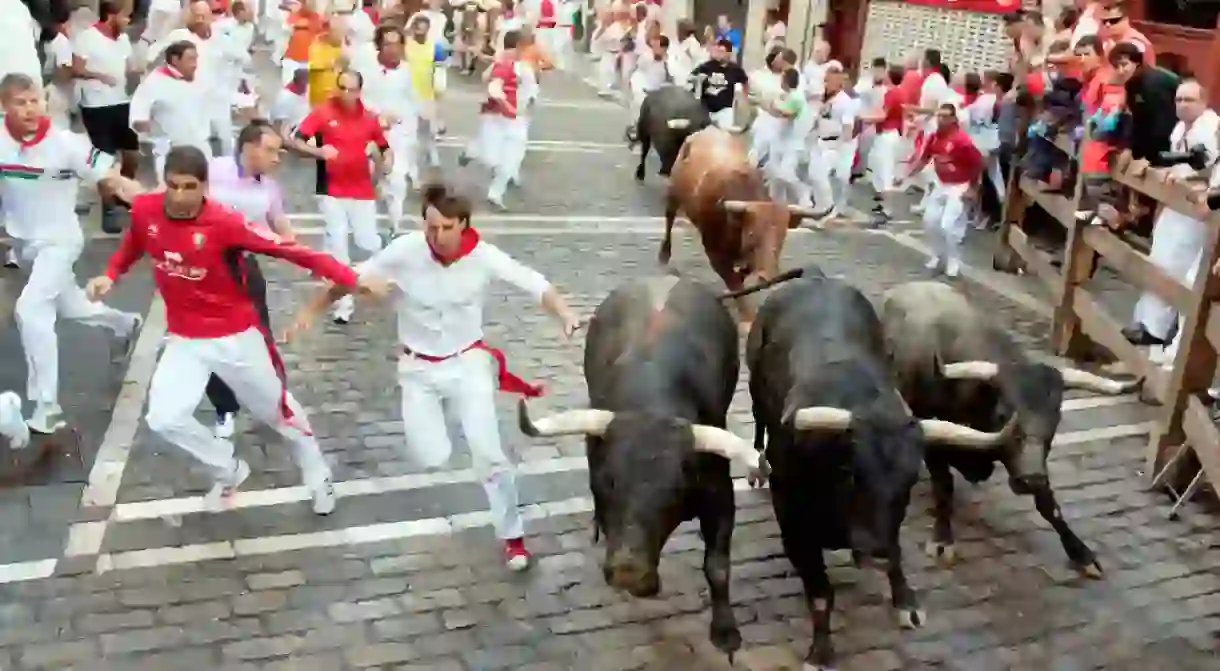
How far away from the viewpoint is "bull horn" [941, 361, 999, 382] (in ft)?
19.6

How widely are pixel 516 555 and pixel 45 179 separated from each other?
146 inches

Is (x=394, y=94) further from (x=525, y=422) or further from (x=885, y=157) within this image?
(x=525, y=422)

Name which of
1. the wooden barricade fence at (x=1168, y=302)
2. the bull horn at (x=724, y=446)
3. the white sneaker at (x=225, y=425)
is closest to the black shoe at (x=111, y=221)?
the white sneaker at (x=225, y=425)

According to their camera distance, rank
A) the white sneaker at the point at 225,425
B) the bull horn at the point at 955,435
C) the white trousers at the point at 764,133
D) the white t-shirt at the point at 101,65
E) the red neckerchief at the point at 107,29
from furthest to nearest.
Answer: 1. the white trousers at the point at 764,133
2. the red neckerchief at the point at 107,29
3. the white t-shirt at the point at 101,65
4. the white sneaker at the point at 225,425
5. the bull horn at the point at 955,435

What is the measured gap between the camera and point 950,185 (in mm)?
11578

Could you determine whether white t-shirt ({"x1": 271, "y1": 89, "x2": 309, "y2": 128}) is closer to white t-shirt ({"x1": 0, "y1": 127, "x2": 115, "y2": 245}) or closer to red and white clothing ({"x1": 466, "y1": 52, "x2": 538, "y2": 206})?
red and white clothing ({"x1": 466, "y1": 52, "x2": 538, "y2": 206})

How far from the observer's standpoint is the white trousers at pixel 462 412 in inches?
224

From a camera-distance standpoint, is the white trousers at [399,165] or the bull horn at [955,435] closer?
the bull horn at [955,435]

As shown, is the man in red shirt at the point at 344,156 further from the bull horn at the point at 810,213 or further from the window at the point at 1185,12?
the window at the point at 1185,12

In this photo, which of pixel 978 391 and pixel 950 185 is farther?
pixel 950 185

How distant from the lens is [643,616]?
5613mm

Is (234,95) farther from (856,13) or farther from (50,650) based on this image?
(856,13)

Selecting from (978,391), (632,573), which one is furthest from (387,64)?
(632,573)

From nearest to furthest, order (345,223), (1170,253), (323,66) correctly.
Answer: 1. (1170,253)
2. (345,223)
3. (323,66)
